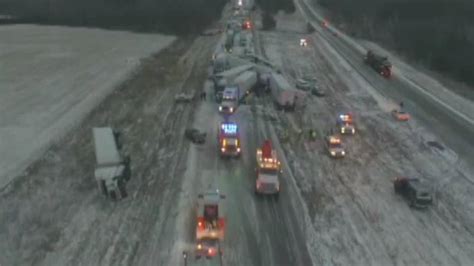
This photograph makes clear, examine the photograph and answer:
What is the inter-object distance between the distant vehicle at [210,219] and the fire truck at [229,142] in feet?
45.4

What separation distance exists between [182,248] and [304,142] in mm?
25711

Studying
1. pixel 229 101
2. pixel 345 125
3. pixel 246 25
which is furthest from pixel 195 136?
pixel 246 25

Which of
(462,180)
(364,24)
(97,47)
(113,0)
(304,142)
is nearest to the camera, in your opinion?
(462,180)

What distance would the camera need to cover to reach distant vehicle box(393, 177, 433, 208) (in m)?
44.7

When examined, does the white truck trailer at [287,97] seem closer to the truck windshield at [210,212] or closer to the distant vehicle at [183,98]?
the distant vehicle at [183,98]

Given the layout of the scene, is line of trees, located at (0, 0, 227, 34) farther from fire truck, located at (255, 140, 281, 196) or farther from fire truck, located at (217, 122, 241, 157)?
fire truck, located at (255, 140, 281, 196)

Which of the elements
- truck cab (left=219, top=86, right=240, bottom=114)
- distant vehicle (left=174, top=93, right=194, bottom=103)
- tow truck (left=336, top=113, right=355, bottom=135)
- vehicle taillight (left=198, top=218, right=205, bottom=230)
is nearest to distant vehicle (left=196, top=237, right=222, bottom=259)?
vehicle taillight (left=198, top=218, right=205, bottom=230)

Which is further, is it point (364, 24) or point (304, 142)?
point (364, 24)

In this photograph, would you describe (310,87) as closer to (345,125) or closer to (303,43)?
(345,125)

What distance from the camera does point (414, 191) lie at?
148ft

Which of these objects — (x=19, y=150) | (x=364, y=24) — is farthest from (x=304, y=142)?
(x=364, y=24)

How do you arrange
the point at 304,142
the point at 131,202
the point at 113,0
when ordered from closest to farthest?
the point at 131,202
the point at 304,142
the point at 113,0

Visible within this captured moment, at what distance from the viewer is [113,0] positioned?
164 metres

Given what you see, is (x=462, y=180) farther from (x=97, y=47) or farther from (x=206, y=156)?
(x=97, y=47)
